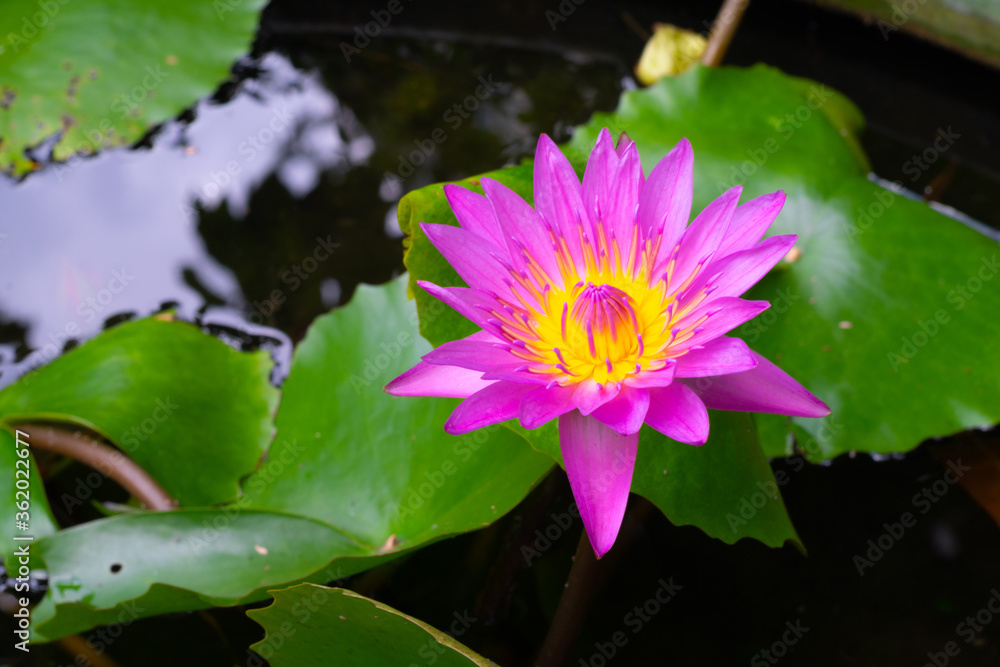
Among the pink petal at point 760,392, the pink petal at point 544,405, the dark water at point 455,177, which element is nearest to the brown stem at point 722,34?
the dark water at point 455,177

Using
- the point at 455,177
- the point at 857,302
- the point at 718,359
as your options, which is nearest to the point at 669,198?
the point at 718,359

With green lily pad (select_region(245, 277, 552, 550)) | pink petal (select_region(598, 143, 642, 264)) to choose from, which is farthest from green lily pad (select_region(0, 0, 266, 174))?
pink petal (select_region(598, 143, 642, 264))

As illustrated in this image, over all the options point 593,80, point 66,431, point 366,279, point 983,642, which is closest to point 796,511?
point 983,642

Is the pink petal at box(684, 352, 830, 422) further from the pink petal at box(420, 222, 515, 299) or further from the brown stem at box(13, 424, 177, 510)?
the brown stem at box(13, 424, 177, 510)

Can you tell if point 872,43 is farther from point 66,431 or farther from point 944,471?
point 66,431

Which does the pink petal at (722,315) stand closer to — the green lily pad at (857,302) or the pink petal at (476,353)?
the pink petal at (476,353)

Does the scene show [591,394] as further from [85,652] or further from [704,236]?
[85,652]
